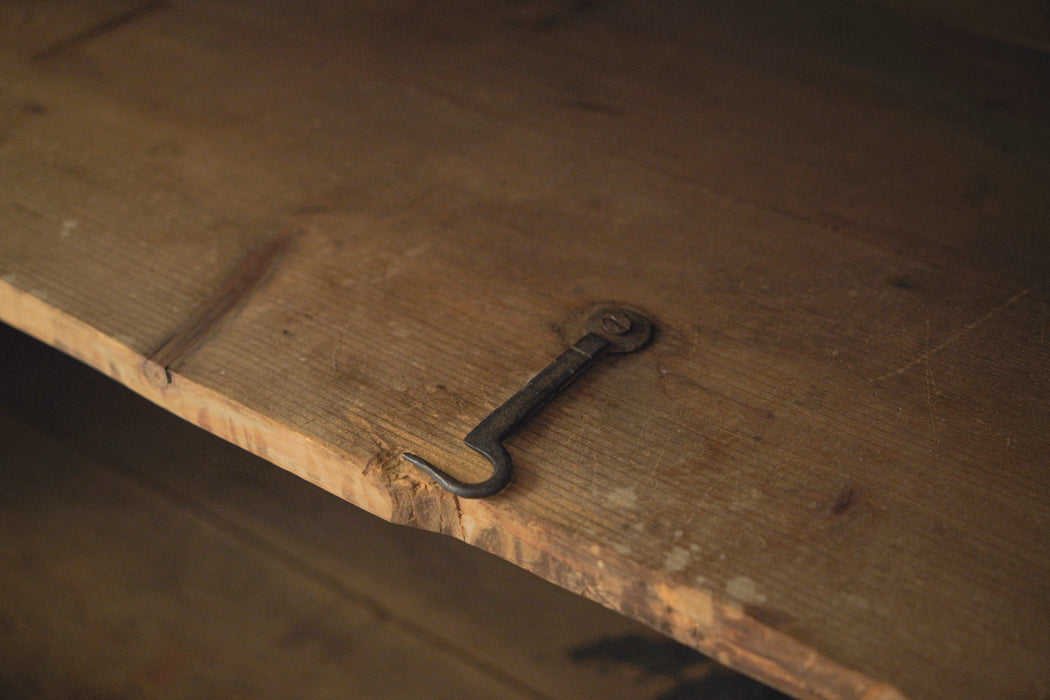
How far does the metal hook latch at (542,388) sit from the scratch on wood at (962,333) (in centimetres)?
19

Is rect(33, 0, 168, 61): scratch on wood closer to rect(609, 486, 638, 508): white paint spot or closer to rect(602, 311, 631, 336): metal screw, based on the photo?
rect(602, 311, 631, 336): metal screw

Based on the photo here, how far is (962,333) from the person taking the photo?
0.74 meters

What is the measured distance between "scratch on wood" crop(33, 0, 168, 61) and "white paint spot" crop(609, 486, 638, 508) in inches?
36.2

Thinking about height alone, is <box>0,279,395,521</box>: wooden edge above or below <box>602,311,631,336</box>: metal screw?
below

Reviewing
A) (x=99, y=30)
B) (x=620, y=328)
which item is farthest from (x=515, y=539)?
(x=99, y=30)

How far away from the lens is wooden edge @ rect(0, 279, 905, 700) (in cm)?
53

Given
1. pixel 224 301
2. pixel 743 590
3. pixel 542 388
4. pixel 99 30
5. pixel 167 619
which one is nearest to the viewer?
pixel 743 590

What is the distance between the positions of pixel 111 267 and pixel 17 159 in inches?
9.3

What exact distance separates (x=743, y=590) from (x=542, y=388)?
20cm

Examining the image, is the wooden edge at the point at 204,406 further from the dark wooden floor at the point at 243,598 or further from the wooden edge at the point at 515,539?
the dark wooden floor at the point at 243,598

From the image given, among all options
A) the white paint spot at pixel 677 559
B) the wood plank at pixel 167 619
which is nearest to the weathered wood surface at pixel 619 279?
the white paint spot at pixel 677 559

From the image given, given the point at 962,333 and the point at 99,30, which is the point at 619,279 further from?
the point at 99,30

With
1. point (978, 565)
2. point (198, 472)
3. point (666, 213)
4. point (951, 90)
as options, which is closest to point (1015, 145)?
point (951, 90)

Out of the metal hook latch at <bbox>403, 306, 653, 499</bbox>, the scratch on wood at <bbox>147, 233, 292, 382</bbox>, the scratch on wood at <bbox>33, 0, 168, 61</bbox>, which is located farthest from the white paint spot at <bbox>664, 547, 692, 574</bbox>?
the scratch on wood at <bbox>33, 0, 168, 61</bbox>
